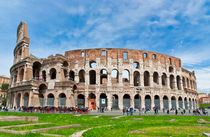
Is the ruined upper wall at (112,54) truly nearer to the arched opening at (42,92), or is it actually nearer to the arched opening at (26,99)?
the arched opening at (42,92)

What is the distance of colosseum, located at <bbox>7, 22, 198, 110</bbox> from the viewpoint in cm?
3286

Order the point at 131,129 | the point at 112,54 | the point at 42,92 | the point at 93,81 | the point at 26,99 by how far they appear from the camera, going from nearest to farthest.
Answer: the point at 131,129, the point at 26,99, the point at 42,92, the point at 112,54, the point at 93,81

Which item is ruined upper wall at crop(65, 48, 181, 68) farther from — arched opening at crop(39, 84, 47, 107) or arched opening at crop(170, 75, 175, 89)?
arched opening at crop(39, 84, 47, 107)

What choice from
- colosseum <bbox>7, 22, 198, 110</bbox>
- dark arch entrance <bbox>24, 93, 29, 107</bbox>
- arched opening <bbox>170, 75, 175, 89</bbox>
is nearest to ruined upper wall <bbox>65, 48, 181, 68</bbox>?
colosseum <bbox>7, 22, 198, 110</bbox>

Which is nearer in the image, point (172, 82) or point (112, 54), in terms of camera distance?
point (112, 54)

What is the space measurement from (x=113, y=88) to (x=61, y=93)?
10303 mm

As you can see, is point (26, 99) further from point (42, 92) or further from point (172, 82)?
point (172, 82)

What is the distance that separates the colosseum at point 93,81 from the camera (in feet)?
108

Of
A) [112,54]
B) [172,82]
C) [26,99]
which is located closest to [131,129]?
[112,54]

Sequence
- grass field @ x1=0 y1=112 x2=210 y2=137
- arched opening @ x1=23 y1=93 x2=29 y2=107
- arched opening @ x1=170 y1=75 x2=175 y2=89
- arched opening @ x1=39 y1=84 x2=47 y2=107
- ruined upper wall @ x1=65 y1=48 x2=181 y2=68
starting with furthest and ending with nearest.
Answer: arched opening @ x1=170 y1=75 x2=175 y2=89 < ruined upper wall @ x1=65 y1=48 x2=181 y2=68 < arched opening @ x1=39 y1=84 x2=47 y2=107 < arched opening @ x1=23 y1=93 x2=29 y2=107 < grass field @ x1=0 y1=112 x2=210 y2=137

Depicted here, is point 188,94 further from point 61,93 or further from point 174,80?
point 61,93

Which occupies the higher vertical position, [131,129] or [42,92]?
[42,92]

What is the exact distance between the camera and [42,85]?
34.6 metres

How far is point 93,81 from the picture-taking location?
1563 inches
